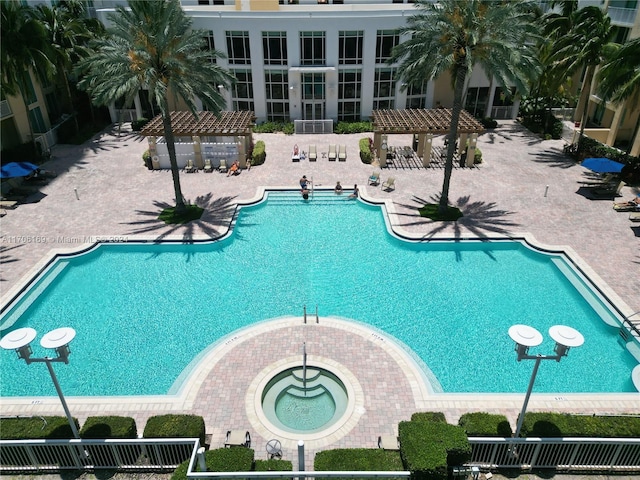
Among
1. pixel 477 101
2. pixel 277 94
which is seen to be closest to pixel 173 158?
pixel 277 94

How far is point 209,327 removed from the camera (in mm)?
17672

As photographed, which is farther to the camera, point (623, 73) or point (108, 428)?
point (623, 73)

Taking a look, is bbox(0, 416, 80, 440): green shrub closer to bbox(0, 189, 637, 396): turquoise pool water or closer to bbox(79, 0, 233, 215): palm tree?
bbox(0, 189, 637, 396): turquoise pool water

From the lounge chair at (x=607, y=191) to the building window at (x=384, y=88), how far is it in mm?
19622

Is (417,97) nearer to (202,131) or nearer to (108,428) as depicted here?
(202,131)

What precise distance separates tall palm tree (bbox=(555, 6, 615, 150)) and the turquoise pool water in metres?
16.9

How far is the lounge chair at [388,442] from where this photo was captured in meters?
12.1

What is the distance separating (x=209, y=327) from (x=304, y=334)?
3.82 m

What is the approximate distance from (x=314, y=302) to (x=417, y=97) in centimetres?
2883

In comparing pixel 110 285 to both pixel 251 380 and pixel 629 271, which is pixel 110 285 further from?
pixel 629 271

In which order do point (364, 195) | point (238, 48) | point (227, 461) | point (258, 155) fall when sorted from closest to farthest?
1. point (227, 461)
2. point (364, 195)
3. point (258, 155)
4. point (238, 48)

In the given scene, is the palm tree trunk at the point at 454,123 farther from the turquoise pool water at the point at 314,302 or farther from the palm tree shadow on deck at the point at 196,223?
the palm tree shadow on deck at the point at 196,223

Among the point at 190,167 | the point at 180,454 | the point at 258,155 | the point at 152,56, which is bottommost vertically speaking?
the point at 180,454

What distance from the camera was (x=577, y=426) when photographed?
12.0 meters
